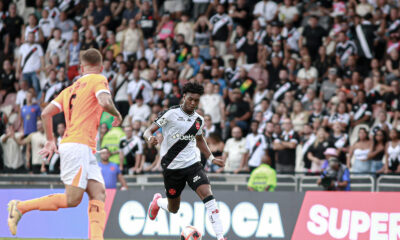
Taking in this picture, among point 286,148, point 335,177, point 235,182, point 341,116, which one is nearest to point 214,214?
point 335,177

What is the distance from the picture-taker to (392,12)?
71.2 feet

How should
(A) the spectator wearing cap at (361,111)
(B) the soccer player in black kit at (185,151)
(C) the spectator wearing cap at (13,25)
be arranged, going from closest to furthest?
1. (B) the soccer player in black kit at (185,151)
2. (A) the spectator wearing cap at (361,111)
3. (C) the spectator wearing cap at (13,25)

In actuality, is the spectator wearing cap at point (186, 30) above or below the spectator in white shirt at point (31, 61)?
above

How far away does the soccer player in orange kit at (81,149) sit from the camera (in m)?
9.23

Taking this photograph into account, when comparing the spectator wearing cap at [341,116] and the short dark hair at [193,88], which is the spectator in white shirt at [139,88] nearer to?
the spectator wearing cap at [341,116]

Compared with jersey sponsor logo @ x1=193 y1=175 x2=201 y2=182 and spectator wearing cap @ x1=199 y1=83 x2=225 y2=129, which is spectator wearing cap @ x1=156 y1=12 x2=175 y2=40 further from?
jersey sponsor logo @ x1=193 y1=175 x2=201 y2=182

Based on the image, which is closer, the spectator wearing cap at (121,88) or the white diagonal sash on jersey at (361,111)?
the white diagonal sash on jersey at (361,111)

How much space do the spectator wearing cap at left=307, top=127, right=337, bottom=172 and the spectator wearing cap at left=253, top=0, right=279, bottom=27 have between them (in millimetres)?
6091

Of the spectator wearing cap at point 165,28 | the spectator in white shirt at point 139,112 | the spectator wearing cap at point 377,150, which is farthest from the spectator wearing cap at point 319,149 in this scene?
the spectator wearing cap at point 165,28

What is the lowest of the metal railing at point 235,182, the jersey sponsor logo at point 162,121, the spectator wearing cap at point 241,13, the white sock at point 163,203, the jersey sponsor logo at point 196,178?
the metal railing at point 235,182

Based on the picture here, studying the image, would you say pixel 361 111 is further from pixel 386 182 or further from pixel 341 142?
pixel 386 182

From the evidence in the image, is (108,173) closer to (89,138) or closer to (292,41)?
(292,41)

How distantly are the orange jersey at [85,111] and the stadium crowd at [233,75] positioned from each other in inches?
360

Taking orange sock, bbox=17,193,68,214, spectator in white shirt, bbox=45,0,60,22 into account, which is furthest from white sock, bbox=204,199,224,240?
spectator in white shirt, bbox=45,0,60,22
